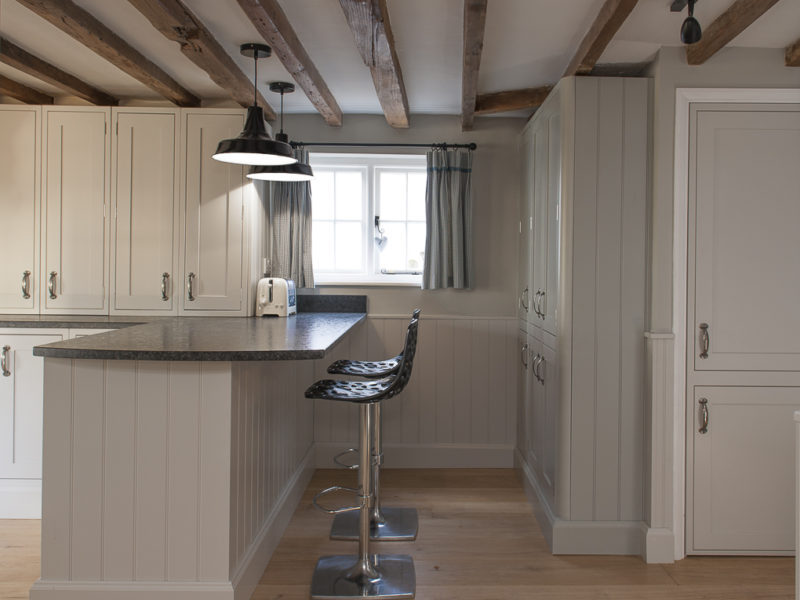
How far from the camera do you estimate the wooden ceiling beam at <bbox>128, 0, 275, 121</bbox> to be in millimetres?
2225

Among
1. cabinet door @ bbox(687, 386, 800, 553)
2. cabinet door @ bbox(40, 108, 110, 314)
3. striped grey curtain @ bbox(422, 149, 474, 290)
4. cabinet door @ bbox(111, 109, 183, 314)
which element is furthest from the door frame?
cabinet door @ bbox(40, 108, 110, 314)

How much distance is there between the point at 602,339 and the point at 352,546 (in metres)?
1.46

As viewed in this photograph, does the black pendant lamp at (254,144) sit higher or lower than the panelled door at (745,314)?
higher

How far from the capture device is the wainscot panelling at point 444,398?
12.8ft

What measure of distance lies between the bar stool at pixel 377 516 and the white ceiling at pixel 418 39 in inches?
A: 48.9

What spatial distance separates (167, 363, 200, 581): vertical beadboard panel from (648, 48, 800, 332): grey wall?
192 cm

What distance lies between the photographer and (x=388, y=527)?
2.97 meters

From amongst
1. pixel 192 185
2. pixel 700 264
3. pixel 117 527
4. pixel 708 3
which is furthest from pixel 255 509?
pixel 708 3

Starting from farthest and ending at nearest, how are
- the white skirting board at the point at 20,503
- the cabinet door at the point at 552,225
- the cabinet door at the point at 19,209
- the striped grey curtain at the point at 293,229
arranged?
the striped grey curtain at the point at 293,229, the cabinet door at the point at 19,209, the white skirting board at the point at 20,503, the cabinet door at the point at 552,225

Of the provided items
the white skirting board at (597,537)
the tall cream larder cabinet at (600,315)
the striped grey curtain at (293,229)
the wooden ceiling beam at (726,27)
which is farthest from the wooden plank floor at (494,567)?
the wooden ceiling beam at (726,27)

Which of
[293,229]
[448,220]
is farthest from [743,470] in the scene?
[293,229]

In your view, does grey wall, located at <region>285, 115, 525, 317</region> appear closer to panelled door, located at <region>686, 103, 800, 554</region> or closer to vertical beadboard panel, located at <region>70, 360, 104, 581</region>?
panelled door, located at <region>686, 103, 800, 554</region>

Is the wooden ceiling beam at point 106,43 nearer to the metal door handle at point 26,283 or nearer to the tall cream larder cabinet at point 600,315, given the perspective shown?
the metal door handle at point 26,283

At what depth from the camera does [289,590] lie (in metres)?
2.38
